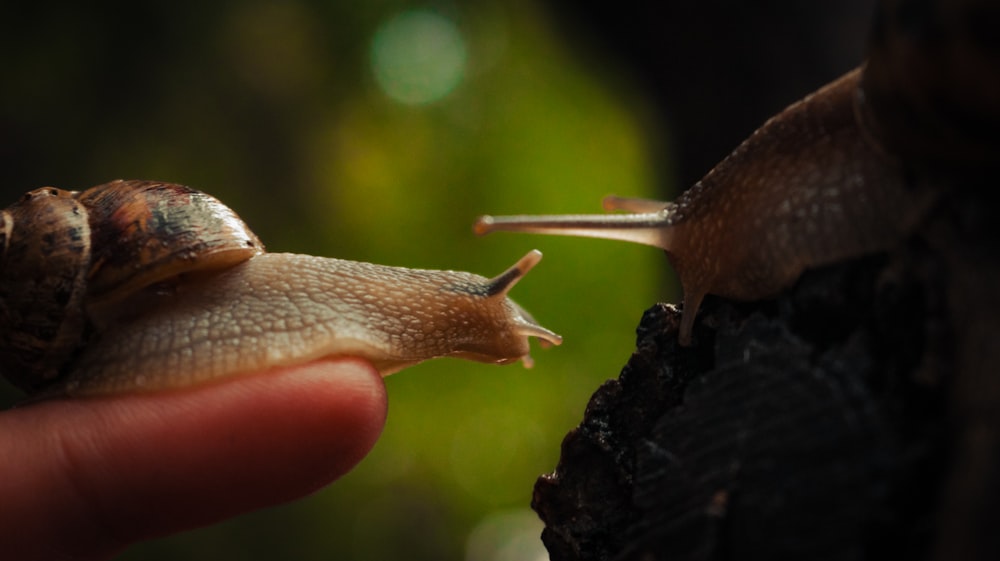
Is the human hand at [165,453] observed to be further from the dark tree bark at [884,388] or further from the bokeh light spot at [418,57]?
the bokeh light spot at [418,57]

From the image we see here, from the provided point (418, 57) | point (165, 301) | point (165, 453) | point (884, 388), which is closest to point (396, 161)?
point (418, 57)

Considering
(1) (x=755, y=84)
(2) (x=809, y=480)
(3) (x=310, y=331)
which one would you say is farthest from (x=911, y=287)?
(1) (x=755, y=84)

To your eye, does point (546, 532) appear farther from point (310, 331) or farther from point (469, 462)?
point (469, 462)

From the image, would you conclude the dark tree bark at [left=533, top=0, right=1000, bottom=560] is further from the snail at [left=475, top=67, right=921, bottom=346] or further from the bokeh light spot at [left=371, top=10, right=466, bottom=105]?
the bokeh light spot at [left=371, top=10, right=466, bottom=105]

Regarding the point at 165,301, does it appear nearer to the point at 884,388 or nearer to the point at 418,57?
the point at 884,388

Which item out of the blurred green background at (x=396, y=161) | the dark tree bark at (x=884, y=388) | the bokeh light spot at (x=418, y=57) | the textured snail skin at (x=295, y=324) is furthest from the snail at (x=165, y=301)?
the bokeh light spot at (x=418, y=57)

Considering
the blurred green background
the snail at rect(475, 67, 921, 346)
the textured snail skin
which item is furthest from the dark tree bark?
the blurred green background
